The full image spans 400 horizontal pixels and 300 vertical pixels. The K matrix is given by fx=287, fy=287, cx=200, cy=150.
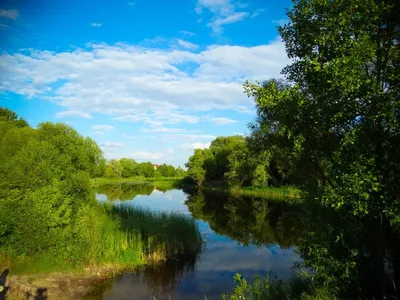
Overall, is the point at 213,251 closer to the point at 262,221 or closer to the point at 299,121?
the point at 262,221

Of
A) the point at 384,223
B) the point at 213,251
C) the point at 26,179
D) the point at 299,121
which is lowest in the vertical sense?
the point at 213,251

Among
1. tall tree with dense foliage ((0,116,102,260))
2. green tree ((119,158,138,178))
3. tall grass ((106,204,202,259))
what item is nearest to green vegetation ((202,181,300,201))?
tall grass ((106,204,202,259))

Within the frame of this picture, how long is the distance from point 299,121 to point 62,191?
1426 centimetres

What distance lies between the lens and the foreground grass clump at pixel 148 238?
58.4 ft

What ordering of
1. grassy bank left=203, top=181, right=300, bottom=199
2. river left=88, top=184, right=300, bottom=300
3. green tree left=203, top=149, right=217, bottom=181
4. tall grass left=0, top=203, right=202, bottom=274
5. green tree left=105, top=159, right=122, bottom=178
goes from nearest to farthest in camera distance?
1. river left=88, top=184, right=300, bottom=300
2. tall grass left=0, top=203, right=202, bottom=274
3. grassy bank left=203, top=181, right=300, bottom=199
4. green tree left=203, top=149, right=217, bottom=181
5. green tree left=105, top=159, right=122, bottom=178

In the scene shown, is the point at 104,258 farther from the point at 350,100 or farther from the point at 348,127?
the point at 350,100

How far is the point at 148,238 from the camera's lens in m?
19.5

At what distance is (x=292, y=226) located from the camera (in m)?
30.2

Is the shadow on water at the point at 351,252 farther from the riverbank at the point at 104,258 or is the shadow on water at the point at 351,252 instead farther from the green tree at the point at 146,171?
the green tree at the point at 146,171

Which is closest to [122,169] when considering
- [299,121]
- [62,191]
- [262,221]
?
[262,221]

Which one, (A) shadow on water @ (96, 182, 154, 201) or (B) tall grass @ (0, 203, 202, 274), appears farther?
(A) shadow on water @ (96, 182, 154, 201)

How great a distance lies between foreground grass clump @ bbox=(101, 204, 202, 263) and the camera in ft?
58.4

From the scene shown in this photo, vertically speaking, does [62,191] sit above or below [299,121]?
below

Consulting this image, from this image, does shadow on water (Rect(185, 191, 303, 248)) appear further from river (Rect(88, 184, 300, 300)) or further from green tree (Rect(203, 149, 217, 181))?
green tree (Rect(203, 149, 217, 181))
